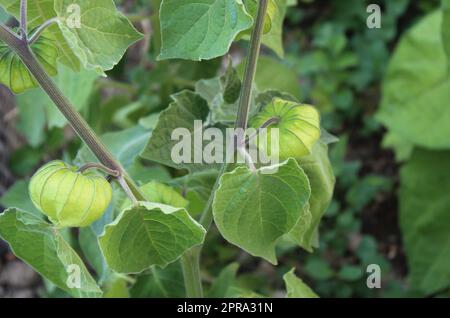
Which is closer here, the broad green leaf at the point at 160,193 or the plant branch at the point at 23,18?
the plant branch at the point at 23,18

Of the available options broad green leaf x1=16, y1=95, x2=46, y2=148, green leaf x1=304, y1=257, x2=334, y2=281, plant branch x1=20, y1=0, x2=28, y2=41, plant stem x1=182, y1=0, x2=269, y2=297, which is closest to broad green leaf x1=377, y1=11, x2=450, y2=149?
green leaf x1=304, y1=257, x2=334, y2=281

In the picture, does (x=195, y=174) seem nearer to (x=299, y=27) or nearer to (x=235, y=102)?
(x=235, y=102)

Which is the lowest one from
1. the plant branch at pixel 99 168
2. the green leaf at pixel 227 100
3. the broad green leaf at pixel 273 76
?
the plant branch at pixel 99 168

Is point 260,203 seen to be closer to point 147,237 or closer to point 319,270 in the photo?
point 147,237

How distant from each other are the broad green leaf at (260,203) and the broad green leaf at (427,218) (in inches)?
33.8

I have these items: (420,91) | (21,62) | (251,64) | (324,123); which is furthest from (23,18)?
(324,123)

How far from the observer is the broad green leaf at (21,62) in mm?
599

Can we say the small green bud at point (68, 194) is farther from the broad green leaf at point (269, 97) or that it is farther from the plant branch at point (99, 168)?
the broad green leaf at point (269, 97)

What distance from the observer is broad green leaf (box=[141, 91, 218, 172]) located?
0.75 m

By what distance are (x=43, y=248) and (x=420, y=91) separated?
1111 millimetres

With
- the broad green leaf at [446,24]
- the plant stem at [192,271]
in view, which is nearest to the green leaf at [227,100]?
the plant stem at [192,271]

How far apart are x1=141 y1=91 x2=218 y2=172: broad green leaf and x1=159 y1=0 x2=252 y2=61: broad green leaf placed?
18 cm

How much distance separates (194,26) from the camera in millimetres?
574
